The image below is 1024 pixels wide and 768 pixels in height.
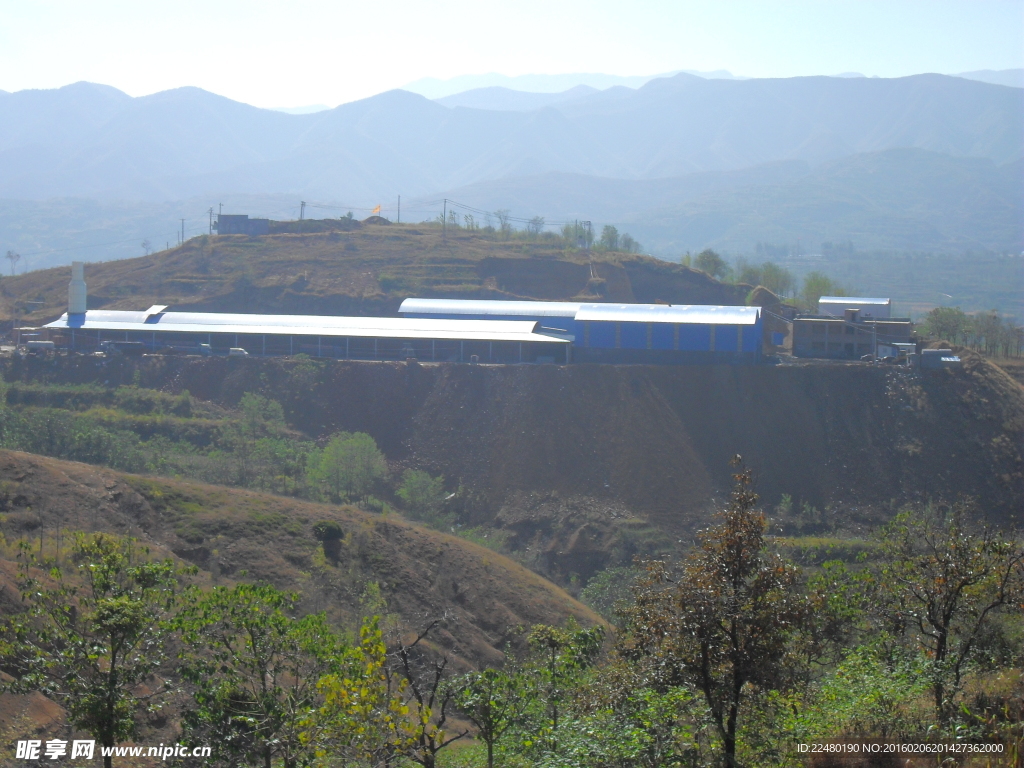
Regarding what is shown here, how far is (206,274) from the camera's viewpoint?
56750mm

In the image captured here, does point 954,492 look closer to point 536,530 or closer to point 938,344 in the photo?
point 938,344

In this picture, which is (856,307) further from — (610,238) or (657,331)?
(610,238)

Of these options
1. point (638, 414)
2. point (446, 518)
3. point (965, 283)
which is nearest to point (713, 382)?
point (638, 414)

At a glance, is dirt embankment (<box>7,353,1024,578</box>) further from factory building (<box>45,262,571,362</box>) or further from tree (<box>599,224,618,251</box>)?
tree (<box>599,224,618,251</box>)

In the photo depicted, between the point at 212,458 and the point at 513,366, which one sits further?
the point at 513,366

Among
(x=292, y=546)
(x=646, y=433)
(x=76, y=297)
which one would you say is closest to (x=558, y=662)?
Answer: (x=292, y=546)

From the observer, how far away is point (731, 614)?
348 inches

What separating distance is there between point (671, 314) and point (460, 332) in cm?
982

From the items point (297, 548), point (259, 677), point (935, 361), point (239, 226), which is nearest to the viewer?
point (259, 677)

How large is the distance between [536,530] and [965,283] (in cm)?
14132

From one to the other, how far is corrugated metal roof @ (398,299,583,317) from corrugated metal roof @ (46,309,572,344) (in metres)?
1.04

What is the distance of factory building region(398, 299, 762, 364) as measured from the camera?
1647 inches

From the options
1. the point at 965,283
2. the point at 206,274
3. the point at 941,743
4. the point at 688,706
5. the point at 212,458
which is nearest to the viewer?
the point at 941,743

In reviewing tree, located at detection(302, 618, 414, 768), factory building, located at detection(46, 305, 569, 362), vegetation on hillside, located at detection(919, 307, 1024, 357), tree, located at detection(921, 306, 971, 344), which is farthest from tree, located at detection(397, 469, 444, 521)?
tree, located at detection(921, 306, 971, 344)
